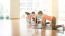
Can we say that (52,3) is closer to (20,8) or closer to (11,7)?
(20,8)

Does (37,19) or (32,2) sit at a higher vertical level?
(32,2)

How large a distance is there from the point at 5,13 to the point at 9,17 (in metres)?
0.11

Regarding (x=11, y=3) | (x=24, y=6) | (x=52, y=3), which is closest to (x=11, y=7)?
(x=11, y=3)

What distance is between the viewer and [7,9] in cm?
215

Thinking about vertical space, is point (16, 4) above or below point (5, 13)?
above

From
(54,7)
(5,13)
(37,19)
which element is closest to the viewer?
(37,19)

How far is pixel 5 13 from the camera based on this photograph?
216 cm

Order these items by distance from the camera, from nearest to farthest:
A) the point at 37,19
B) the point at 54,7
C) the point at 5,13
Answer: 1. the point at 37,19
2. the point at 54,7
3. the point at 5,13

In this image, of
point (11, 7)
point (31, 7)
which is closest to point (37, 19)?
point (31, 7)

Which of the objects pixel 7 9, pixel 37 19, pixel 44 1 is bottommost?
pixel 37 19

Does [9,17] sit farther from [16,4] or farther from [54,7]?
[54,7]

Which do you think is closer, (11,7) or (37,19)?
(37,19)

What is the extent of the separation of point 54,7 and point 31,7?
407mm

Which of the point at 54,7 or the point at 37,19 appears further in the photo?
the point at 54,7
